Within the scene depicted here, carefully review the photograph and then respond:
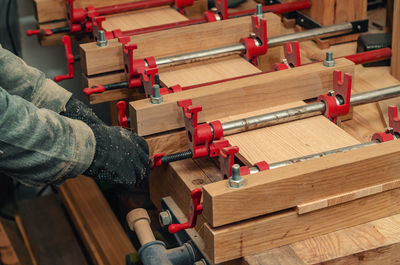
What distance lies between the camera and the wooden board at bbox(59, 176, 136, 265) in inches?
104

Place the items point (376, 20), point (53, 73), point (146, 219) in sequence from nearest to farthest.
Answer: point (146, 219) < point (376, 20) < point (53, 73)

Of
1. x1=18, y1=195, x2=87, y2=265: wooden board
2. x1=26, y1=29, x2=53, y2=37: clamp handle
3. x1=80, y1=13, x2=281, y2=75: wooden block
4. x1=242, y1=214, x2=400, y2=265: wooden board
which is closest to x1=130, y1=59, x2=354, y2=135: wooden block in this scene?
x1=80, y1=13, x2=281, y2=75: wooden block

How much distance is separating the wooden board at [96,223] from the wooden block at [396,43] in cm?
124

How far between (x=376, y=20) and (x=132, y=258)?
1.47m

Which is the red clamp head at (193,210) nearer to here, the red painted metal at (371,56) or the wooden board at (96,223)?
the red painted metal at (371,56)

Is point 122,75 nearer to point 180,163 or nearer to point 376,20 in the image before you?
point 180,163

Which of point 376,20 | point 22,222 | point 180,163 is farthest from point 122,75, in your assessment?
point 22,222

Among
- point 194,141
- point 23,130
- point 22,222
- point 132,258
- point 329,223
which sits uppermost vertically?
point 23,130

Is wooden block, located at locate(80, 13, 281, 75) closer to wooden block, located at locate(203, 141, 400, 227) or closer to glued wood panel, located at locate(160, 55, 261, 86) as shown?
glued wood panel, located at locate(160, 55, 261, 86)

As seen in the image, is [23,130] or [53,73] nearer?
[23,130]

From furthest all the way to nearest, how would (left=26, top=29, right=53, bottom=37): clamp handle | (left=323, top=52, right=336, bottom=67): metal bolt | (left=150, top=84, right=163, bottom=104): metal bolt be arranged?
1. (left=26, top=29, right=53, bottom=37): clamp handle
2. (left=323, top=52, right=336, bottom=67): metal bolt
3. (left=150, top=84, right=163, bottom=104): metal bolt

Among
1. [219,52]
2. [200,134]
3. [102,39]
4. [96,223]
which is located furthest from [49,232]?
[200,134]

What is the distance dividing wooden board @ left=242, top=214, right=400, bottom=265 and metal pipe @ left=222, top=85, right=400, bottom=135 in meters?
0.38

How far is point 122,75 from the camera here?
2.15 meters
